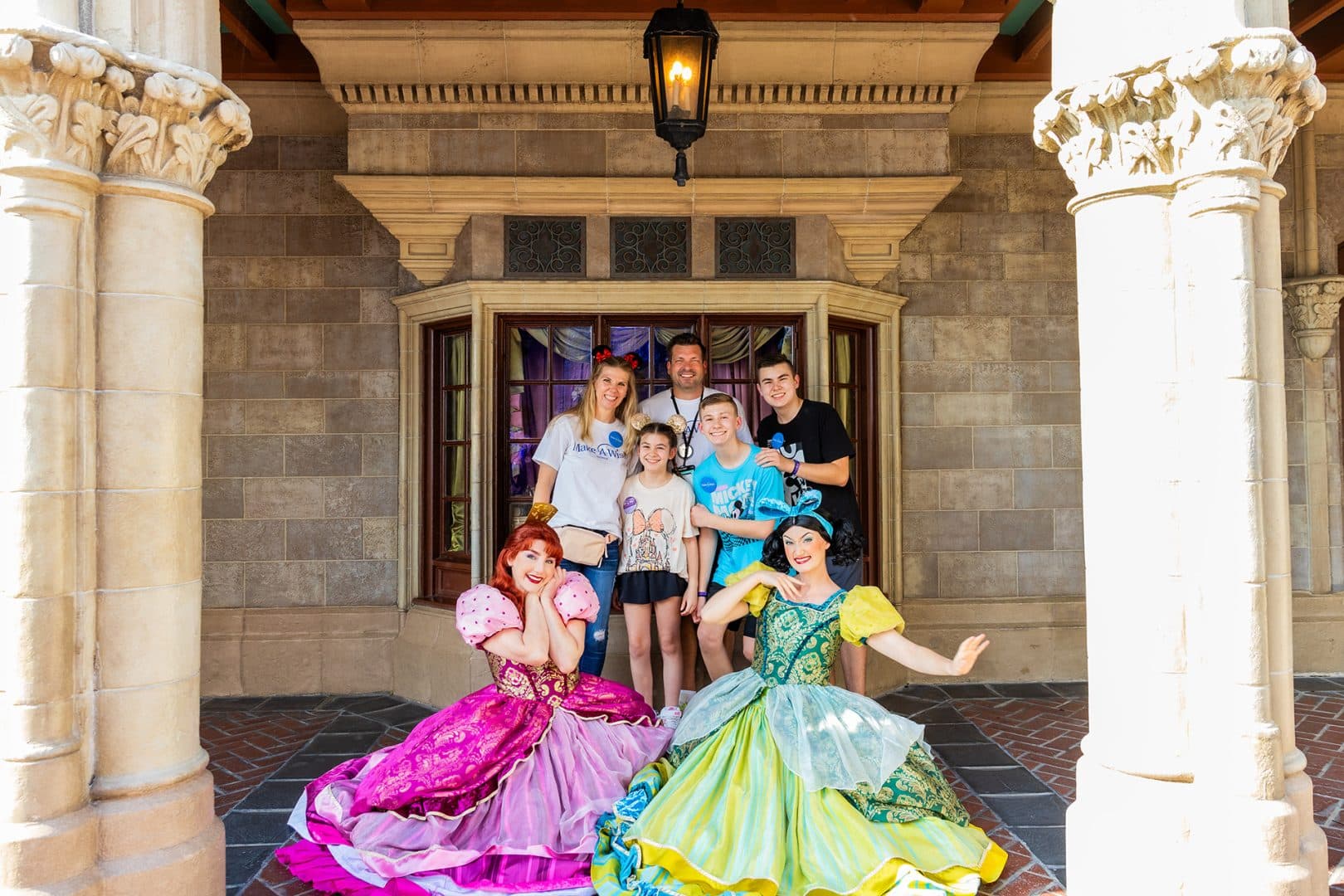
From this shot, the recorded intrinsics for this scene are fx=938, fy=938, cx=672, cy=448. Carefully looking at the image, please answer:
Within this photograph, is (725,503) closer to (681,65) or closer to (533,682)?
(533,682)

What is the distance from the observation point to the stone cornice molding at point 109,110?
8.71 feet

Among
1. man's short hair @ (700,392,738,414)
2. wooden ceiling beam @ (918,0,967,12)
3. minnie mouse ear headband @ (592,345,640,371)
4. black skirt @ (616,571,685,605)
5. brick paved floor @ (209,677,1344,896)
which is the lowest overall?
brick paved floor @ (209,677,1344,896)

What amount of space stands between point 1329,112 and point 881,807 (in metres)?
6.22

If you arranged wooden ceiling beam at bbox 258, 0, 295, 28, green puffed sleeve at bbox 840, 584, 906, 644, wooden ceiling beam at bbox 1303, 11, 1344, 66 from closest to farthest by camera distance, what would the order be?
green puffed sleeve at bbox 840, 584, 906, 644
wooden ceiling beam at bbox 258, 0, 295, 28
wooden ceiling beam at bbox 1303, 11, 1344, 66

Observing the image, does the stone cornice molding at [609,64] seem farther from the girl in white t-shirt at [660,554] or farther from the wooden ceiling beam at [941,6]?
the girl in white t-shirt at [660,554]

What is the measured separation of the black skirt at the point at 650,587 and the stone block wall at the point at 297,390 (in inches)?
90.5

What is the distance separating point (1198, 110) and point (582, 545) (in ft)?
9.95

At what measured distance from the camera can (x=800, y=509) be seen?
3.92 m

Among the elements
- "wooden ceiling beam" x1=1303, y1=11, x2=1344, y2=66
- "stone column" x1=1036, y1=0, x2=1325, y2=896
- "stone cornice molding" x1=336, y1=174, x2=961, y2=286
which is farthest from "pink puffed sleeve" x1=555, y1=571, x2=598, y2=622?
"wooden ceiling beam" x1=1303, y1=11, x2=1344, y2=66

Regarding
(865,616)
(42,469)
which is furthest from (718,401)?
(42,469)

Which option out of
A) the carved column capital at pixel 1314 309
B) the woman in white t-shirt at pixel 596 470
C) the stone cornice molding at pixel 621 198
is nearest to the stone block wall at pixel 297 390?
the stone cornice molding at pixel 621 198

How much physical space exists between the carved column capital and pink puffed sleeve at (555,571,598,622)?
5553 mm

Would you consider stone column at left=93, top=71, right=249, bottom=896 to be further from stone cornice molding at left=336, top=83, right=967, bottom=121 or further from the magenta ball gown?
stone cornice molding at left=336, top=83, right=967, bottom=121

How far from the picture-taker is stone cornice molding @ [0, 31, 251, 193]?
2.65 m
